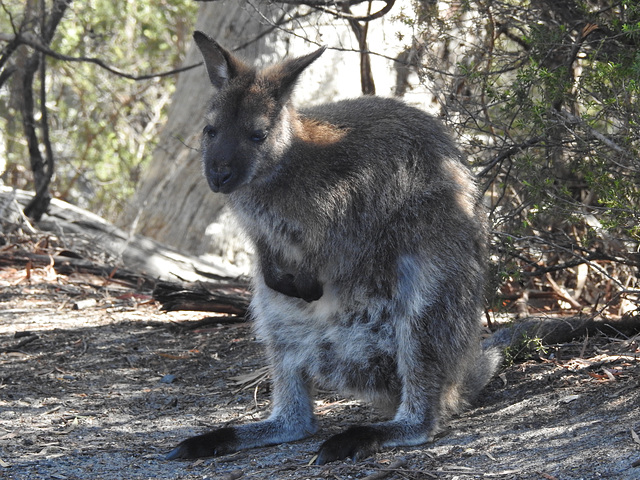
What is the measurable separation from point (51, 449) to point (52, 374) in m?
1.14

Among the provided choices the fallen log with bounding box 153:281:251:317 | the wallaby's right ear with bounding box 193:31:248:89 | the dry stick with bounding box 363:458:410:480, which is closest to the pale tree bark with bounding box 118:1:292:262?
the fallen log with bounding box 153:281:251:317

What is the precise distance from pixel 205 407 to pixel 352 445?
3.74ft

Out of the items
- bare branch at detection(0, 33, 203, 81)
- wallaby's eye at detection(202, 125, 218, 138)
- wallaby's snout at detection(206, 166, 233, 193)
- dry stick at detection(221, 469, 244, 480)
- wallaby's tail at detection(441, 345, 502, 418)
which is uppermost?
bare branch at detection(0, 33, 203, 81)

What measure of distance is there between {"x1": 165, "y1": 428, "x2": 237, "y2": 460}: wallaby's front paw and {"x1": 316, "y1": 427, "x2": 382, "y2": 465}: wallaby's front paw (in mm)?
456

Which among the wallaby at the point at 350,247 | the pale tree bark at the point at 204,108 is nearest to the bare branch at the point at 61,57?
the pale tree bark at the point at 204,108

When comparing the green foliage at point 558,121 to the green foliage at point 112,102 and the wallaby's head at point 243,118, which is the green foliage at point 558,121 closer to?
the wallaby's head at point 243,118

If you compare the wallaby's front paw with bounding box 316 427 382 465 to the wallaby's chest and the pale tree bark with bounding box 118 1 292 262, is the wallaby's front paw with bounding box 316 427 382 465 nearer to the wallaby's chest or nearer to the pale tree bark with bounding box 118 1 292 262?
the wallaby's chest

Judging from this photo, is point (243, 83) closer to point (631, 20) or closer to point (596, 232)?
point (631, 20)

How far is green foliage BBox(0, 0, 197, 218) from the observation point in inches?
404

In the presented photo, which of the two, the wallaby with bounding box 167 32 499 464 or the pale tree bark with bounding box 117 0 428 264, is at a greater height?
the pale tree bark with bounding box 117 0 428 264

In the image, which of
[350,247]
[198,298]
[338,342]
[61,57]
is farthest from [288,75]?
[61,57]

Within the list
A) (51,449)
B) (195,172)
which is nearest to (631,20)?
(51,449)

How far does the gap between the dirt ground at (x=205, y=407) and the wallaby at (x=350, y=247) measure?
28 centimetres

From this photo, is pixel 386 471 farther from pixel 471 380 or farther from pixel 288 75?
pixel 288 75
